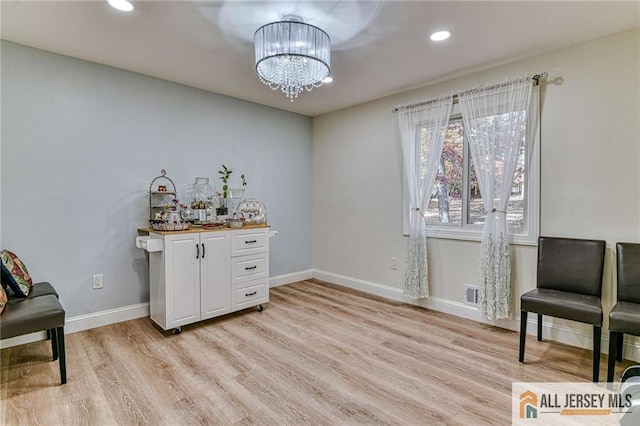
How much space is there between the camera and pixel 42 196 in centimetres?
283

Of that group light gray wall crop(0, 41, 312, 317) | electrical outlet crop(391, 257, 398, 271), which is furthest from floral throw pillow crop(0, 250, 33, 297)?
electrical outlet crop(391, 257, 398, 271)

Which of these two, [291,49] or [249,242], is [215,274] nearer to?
[249,242]

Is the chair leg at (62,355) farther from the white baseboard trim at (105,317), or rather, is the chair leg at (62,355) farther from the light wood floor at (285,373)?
the white baseboard trim at (105,317)

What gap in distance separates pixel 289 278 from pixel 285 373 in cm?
250

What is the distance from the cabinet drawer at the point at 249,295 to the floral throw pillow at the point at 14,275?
1654 millimetres

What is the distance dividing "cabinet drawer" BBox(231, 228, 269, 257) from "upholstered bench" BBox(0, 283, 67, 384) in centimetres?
153

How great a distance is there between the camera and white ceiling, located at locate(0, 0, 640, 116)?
218cm

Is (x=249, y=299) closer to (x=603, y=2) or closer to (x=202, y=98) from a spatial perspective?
(x=202, y=98)

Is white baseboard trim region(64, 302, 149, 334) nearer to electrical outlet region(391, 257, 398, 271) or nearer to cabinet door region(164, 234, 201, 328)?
cabinet door region(164, 234, 201, 328)

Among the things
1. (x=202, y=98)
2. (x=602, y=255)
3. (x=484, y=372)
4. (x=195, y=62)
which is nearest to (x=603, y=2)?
(x=602, y=255)

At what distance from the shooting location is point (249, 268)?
358cm

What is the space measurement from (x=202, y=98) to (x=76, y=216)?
5.98 feet

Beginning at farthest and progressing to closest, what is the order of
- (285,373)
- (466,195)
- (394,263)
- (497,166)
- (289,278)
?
(289,278), (394,263), (466,195), (497,166), (285,373)

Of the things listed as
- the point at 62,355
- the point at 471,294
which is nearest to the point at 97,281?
the point at 62,355
